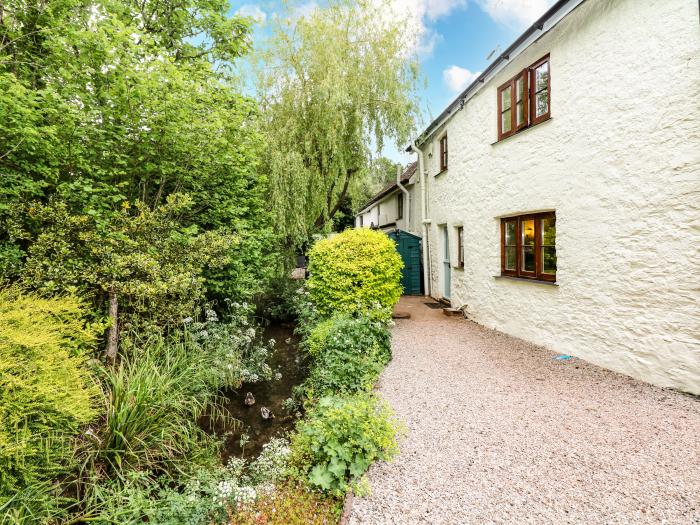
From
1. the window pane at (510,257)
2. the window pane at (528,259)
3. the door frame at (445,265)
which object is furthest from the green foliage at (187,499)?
the door frame at (445,265)

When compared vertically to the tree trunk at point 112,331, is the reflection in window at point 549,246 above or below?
above


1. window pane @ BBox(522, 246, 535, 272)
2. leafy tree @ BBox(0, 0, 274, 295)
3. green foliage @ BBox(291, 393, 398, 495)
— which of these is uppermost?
leafy tree @ BBox(0, 0, 274, 295)

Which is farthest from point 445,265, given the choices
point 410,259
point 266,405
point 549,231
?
point 266,405

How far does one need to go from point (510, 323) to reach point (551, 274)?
147 centimetres

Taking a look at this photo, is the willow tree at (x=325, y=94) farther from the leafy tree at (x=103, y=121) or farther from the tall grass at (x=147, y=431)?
the tall grass at (x=147, y=431)

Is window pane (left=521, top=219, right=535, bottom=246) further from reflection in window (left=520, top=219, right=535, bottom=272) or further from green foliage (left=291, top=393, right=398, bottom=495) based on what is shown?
green foliage (left=291, top=393, right=398, bottom=495)

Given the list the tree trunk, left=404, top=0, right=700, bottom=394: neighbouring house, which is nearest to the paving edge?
the tree trunk

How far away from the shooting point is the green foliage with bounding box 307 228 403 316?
7.46 meters

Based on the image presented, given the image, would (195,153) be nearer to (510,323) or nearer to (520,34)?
(520,34)

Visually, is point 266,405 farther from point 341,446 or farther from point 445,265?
point 445,265

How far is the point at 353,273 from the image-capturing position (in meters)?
7.45

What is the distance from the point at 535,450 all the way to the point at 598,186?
13.0 ft

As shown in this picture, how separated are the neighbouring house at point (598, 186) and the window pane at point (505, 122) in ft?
0.07

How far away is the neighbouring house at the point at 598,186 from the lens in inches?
170
